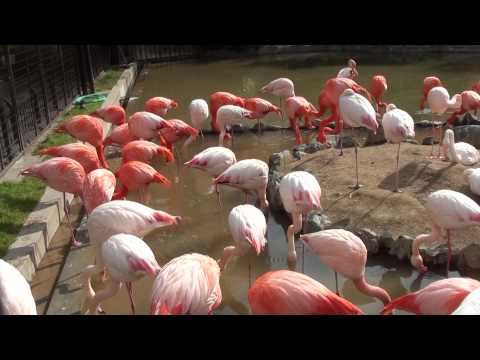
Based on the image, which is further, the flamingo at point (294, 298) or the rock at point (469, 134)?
the rock at point (469, 134)

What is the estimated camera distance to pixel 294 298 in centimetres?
229

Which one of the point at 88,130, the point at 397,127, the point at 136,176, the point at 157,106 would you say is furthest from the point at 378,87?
the point at 136,176

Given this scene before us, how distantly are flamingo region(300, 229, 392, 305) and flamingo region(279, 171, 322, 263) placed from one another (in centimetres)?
63

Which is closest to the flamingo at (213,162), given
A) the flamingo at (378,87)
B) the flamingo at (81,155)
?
the flamingo at (81,155)

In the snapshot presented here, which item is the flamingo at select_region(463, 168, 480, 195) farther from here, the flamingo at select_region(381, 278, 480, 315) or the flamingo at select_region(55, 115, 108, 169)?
the flamingo at select_region(55, 115, 108, 169)

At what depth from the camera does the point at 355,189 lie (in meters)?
4.75

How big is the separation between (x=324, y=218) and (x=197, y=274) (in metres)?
1.83

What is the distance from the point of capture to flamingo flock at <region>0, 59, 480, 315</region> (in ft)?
7.34

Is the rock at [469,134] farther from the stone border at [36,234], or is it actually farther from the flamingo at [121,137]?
the stone border at [36,234]

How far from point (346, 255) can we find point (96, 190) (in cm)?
200

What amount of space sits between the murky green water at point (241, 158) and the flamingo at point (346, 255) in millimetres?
187

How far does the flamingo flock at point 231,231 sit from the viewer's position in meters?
2.24

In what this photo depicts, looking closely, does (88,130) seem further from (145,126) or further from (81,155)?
(81,155)
